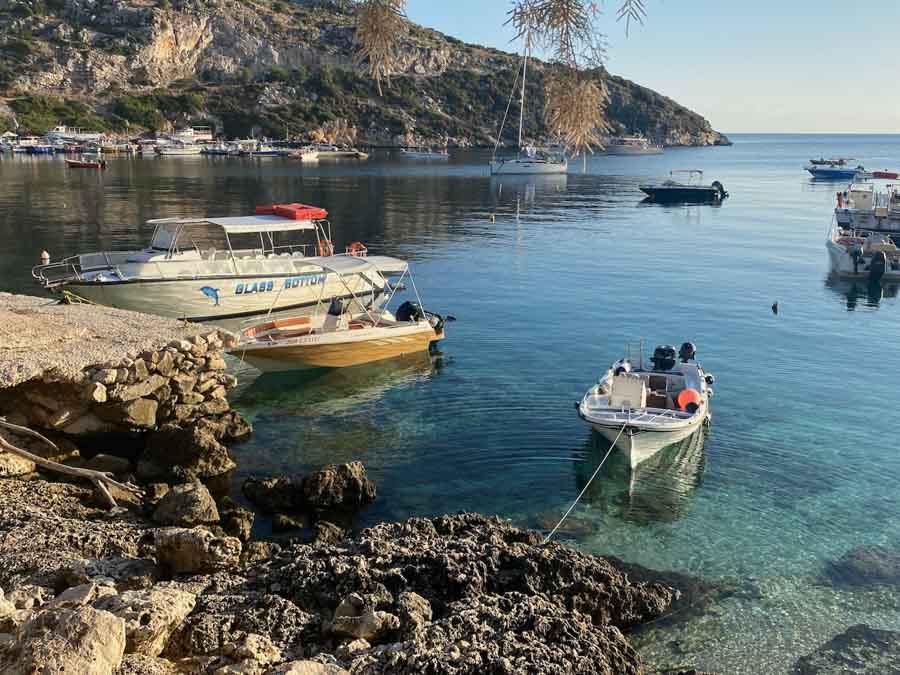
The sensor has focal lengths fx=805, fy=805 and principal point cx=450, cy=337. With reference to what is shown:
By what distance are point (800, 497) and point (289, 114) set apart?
159737 millimetres

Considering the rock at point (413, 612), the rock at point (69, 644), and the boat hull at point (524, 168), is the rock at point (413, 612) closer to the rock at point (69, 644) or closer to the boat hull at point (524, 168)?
the rock at point (69, 644)

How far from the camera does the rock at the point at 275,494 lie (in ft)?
50.4

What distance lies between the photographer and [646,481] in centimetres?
1747

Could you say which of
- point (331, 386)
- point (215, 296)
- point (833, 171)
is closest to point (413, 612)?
point (331, 386)

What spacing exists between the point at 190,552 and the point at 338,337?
13.3 meters

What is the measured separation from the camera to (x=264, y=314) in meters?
28.8

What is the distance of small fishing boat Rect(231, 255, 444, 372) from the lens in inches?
925

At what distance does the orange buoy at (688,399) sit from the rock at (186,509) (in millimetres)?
10708

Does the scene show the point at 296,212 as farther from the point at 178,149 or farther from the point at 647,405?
the point at 178,149

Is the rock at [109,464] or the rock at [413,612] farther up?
the rock at [413,612]

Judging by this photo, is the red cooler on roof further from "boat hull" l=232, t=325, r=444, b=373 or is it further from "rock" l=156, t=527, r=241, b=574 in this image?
"rock" l=156, t=527, r=241, b=574

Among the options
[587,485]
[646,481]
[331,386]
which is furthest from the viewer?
[331,386]

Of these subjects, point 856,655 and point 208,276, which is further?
point 208,276

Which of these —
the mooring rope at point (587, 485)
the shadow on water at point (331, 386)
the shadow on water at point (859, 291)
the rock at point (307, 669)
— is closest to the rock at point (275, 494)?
the mooring rope at point (587, 485)
